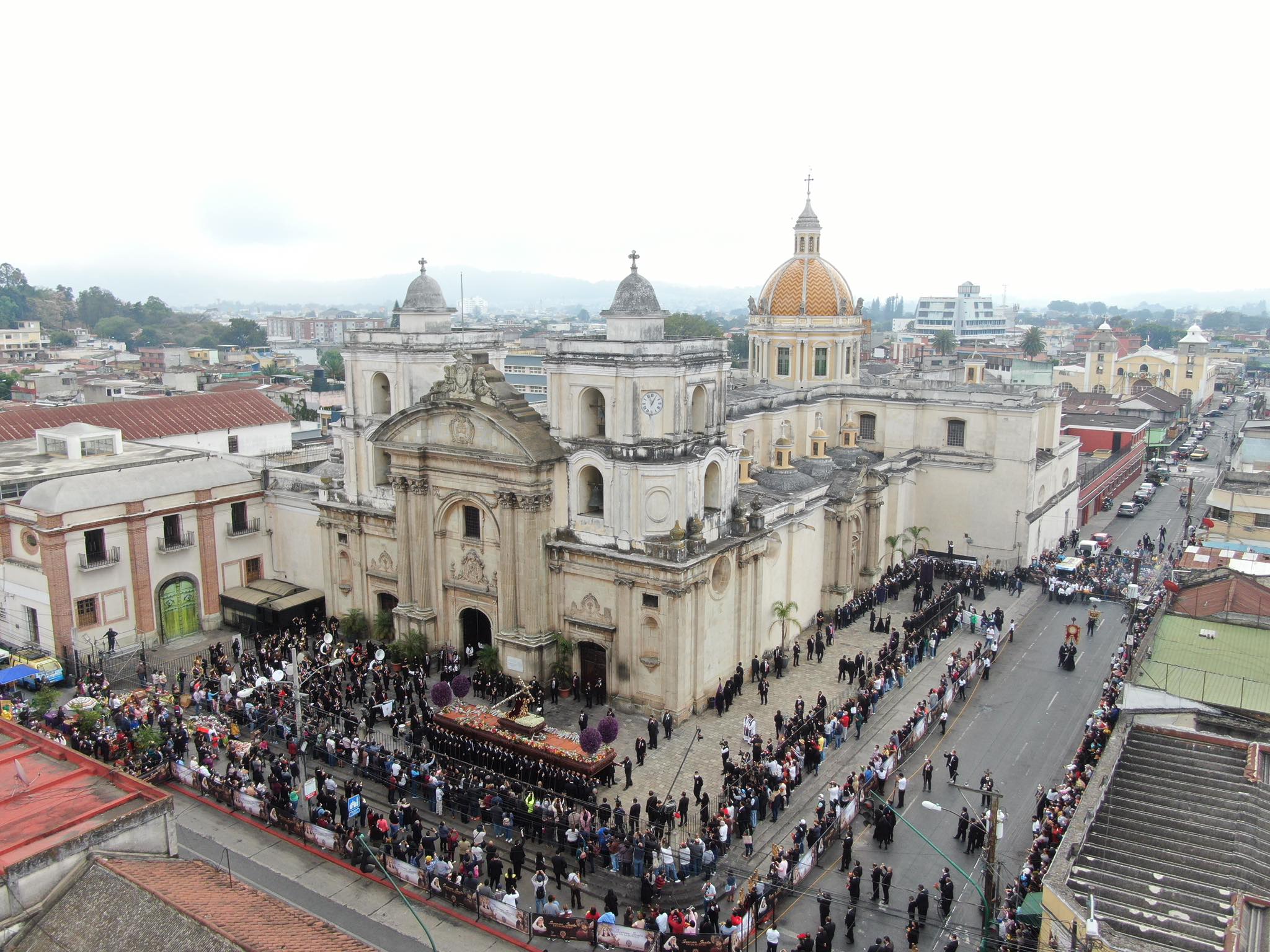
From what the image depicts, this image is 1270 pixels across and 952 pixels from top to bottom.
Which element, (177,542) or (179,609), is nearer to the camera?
(177,542)

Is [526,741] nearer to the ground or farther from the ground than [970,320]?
nearer to the ground

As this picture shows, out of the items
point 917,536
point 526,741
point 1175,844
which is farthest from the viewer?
point 917,536

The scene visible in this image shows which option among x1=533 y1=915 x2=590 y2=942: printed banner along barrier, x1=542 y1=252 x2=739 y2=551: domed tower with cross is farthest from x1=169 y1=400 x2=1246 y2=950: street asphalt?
x1=542 y1=252 x2=739 y2=551: domed tower with cross

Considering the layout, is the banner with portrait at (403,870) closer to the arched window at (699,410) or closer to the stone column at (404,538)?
the stone column at (404,538)

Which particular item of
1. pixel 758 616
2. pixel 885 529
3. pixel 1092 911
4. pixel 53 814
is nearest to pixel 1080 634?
pixel 885 529

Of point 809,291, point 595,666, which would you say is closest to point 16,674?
point 595,666

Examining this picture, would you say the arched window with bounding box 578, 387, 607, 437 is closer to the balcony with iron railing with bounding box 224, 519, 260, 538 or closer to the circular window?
the circular window

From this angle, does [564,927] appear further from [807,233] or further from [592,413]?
[807,233]

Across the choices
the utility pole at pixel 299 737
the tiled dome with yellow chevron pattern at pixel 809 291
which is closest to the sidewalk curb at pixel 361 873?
the utility pole at pixel 299 737
